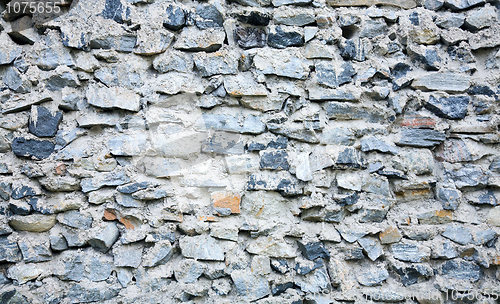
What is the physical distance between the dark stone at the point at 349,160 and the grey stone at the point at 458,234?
0.59m

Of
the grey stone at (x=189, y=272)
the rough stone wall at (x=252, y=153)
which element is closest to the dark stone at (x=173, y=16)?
the rough stone wall at (x=252, y=153)

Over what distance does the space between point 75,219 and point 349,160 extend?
143 cm

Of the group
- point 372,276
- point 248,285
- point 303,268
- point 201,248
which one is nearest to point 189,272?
point 201,248

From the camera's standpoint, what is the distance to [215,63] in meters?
1.52

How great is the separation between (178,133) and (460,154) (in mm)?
1552

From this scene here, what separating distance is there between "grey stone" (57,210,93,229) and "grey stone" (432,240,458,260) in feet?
5.94

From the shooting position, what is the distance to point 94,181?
4.72ft

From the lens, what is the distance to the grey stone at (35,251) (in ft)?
4.58

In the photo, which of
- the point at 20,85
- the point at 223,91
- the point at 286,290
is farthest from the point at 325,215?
the point at 20,85

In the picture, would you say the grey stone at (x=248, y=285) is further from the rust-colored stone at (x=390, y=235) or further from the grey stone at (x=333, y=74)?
the grey stone at (x=333, y=74)

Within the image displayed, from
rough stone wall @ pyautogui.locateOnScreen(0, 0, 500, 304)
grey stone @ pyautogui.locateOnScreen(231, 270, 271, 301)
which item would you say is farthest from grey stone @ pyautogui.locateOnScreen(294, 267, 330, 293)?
grey stone @ pyautogui.locateOnScreen(231, 270, 271, 301)

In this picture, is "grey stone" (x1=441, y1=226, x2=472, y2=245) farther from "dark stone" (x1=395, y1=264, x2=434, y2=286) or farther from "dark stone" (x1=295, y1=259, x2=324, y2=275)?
"dark stone" (x1=295, y1=259, x2=324, y2=275)

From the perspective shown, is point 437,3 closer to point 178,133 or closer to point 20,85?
point 178,133

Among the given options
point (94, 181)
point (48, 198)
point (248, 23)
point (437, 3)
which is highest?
point (437, 3)
